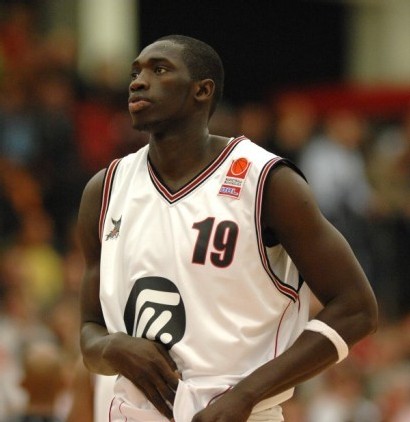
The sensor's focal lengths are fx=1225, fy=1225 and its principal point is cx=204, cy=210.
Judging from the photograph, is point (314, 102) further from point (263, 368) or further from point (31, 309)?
point (263, 368)

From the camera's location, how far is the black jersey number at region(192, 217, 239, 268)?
4531mm

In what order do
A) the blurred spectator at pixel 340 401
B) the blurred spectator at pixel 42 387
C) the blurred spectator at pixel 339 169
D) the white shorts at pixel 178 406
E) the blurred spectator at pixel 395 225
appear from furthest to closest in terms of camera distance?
the blurred spectator at pixel 339 169, the blurred spectator at pixel 395 225, the blurred spectator at pixel 340 401, the blurred spectator at pixel 42 387, the white shorts at pixel 178 406

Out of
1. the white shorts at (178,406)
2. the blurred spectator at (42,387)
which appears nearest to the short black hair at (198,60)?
the white shorts at (178,406)

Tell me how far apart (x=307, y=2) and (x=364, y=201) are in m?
8.24

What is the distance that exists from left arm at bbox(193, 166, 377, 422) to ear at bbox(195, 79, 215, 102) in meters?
0.49

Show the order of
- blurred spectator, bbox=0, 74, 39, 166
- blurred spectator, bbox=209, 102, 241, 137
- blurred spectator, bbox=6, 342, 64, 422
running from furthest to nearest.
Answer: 1. blurred spectator, bbox=0, 74, 39, 166
2. blurred spectator, bbox=209, 102, 241, 137
3. blurred spectator, bbox=6, 342, 64, 422

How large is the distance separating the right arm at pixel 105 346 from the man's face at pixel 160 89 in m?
0.42

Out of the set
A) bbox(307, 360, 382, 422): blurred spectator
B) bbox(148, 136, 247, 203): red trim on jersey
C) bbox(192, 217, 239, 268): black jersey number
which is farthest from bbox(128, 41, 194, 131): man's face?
bbox(307, 360, 382, 422): blurred spectator

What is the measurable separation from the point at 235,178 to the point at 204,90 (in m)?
0.39

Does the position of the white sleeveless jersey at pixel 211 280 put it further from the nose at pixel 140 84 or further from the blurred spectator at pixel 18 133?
the blurred spectator at pixel 18 133

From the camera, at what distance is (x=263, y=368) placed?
4434mm

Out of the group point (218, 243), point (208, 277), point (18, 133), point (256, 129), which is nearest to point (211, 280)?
point (208, 277)

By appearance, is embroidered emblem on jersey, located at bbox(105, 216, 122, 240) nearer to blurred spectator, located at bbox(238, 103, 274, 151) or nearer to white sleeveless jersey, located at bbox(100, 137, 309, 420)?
white sleeveless jersey, located at bbox(100, 137, 309, 420)

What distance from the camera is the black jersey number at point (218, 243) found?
4531 millimetres
